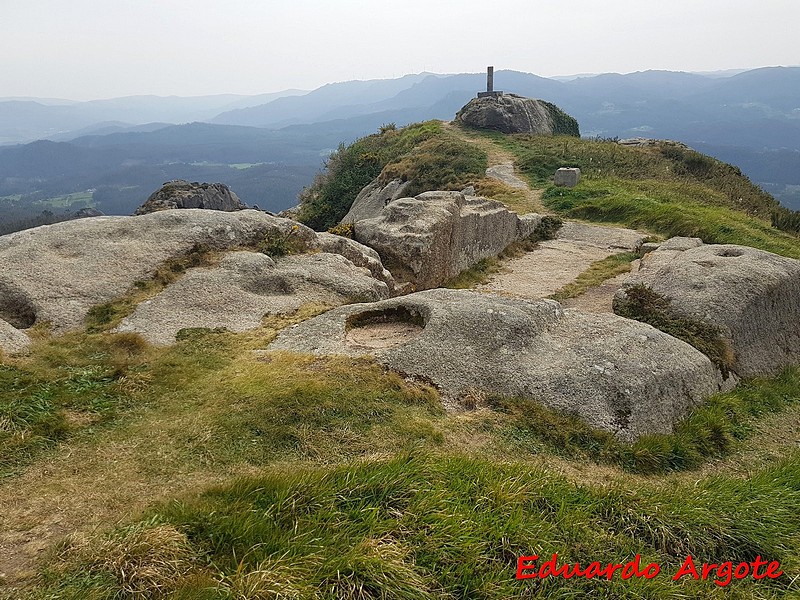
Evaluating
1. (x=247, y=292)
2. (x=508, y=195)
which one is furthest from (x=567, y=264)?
(x=247, y=292)

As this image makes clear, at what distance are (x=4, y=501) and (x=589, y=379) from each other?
324 inches

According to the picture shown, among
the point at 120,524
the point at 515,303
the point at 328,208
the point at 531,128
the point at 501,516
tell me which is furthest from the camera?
the point at 531,128

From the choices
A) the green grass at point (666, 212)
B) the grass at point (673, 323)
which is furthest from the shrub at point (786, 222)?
the grass at point (673, 323)

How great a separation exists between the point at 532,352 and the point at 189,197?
38.0m

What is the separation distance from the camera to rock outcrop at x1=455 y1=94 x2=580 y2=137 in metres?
47.4

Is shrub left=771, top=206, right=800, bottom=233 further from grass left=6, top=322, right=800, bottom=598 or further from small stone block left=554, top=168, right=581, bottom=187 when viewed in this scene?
grass left=6, top=322, right=800, bottom=598

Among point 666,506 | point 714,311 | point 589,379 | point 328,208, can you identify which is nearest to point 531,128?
point 328,208

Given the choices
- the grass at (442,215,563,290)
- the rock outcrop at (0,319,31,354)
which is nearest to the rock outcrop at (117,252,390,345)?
the rock outcrop at (0,319,31,354)

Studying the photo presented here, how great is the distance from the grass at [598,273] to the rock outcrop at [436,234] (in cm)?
420

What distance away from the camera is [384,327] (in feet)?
37.0

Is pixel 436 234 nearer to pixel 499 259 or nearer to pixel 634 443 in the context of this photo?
pixel 499 259

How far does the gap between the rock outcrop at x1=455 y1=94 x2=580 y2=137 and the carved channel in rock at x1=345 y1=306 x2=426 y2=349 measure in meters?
39.9

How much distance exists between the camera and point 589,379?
359 inches

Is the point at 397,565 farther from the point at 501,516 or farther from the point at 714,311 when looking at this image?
the point at 714,311
